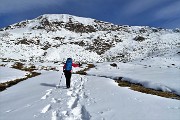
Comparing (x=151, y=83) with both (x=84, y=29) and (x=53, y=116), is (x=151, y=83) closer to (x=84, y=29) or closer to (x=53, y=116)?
(x=53, y=116)

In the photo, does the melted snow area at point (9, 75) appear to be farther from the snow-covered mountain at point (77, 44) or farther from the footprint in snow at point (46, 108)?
the snow-covered mountain at point (77, 44)

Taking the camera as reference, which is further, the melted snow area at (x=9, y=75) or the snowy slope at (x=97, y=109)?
the melted snow area at (x=9, y=75)

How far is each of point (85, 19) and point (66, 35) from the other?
127ft

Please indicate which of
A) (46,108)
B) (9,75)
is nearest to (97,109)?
(46,108)

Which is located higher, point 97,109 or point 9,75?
point 9,75

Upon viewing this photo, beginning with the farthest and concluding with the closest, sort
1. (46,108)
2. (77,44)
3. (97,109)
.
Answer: (77,44) → (46,108) → (97,109)

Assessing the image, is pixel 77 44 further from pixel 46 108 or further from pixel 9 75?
pixel 46 108

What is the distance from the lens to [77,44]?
94000 millimetres

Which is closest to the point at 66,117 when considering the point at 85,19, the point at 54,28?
the point at 54,28

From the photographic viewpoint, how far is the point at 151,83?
17672 mm

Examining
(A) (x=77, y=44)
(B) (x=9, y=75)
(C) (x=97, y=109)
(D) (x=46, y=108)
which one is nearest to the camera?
(C) (x=97, y=109)

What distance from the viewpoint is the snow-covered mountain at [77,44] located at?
74.2 m

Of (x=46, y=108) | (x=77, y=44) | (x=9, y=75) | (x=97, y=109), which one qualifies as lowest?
(x=46, y=108)

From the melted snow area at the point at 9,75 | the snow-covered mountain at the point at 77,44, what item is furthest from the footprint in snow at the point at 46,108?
the snow-covered mountain at the point at 77,44
